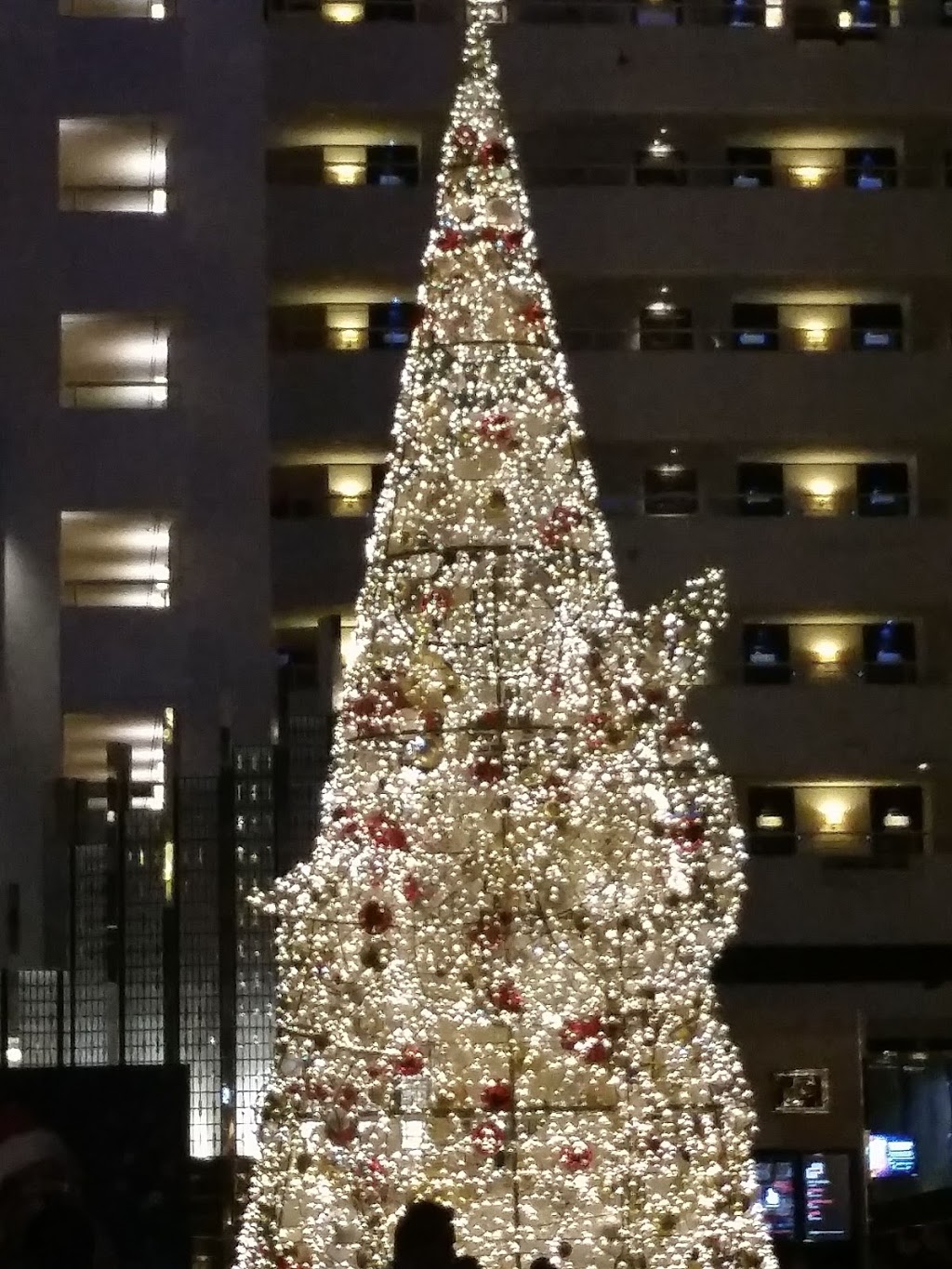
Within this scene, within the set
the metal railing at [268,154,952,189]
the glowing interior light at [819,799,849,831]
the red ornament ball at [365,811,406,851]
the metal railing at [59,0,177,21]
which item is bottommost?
the red ornament ball at [365,811,406,851]

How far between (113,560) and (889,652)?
7490mm

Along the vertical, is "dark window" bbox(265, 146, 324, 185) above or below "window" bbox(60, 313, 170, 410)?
above

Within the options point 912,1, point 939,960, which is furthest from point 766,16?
point 939,960

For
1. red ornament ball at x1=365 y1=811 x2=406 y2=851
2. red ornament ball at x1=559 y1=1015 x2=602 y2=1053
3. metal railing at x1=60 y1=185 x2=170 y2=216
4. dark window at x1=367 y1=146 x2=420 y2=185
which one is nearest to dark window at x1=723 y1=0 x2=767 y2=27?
dark window at x1=367 y1=146 x2=420 y2=185

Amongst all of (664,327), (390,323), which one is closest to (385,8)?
(390,323)

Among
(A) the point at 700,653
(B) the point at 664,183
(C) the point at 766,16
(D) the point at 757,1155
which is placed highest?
(C) the point at 766,16

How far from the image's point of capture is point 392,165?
25.4 meters

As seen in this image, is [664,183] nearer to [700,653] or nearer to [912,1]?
[912,1]

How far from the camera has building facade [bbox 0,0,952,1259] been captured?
2181 cm

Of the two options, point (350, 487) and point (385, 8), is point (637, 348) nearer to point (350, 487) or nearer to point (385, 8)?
point (350, 487)

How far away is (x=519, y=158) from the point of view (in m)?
25.0

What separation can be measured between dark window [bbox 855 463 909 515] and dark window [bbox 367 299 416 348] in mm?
4523

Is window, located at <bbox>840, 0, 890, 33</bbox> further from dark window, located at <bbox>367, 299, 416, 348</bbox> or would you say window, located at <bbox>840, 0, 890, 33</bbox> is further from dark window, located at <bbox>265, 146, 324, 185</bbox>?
dark window, located at <bbox>265, 146, 324, 185</bbox>

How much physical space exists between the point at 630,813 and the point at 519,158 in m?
14.4
